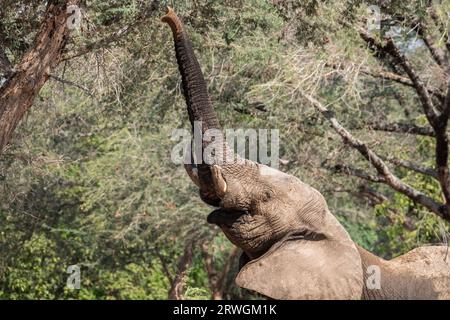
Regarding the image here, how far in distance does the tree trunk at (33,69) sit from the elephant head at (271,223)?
259 cm

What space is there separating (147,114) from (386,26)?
5.13 metres

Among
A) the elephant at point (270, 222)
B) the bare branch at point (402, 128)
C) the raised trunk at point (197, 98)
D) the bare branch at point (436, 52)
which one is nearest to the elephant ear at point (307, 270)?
the elephant at point (270, 222)

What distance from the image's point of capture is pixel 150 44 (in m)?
13.1

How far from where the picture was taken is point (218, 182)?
8289mm

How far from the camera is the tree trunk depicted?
10.5 meters

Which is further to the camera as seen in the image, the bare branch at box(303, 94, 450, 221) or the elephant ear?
the bare branch at box(303, 94, 450, 221)

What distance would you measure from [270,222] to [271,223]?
1cm

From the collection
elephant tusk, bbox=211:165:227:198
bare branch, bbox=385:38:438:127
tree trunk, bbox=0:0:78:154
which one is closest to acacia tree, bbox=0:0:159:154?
tree trunk, bbox=0:0:78:154

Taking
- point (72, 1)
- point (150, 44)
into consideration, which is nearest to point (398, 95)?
point (150, 44)

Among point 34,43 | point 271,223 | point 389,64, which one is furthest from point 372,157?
point 271,223

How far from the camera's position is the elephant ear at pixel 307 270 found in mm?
8352

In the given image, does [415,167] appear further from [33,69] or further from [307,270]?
[307,270]

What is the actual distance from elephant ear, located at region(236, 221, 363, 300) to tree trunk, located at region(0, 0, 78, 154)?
3013 mm

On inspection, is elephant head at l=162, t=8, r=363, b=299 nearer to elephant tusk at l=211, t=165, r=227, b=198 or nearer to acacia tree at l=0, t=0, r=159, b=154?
elephant tusk at l=211, t=165, r=227, b=198
